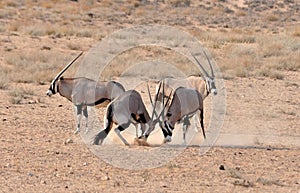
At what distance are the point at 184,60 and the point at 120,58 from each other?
84.4 inches

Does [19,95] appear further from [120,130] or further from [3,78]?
[120,130]

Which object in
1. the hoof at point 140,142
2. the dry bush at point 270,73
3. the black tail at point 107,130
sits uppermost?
the black tail at point 107,130

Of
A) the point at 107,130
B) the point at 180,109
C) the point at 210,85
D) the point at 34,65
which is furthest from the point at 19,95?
the point at 180,109

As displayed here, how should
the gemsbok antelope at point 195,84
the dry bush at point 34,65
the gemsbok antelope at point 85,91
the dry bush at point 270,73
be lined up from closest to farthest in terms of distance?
the gemsbok antelope at point 85,91
the gemsbok antelope at point 195,84
the dry bush at point 34,65
the dry bush at point 270,73

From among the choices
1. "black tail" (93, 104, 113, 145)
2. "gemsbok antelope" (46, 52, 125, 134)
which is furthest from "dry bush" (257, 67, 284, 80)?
"black tail" (93, 104, 113, 145)

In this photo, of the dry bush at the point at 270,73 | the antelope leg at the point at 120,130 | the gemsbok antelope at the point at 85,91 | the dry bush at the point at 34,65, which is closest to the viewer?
the antelope leg at the point at 120,130

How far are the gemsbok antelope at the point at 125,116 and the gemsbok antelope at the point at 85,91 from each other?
71cm

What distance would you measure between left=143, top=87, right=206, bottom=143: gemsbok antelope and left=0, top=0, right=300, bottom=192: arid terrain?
0.31 m

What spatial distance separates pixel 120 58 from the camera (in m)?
23.6

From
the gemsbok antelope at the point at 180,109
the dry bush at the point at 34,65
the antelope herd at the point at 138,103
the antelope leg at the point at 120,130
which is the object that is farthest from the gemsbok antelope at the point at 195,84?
the dry bush at the point at 34,65

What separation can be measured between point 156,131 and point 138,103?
0.81 meters

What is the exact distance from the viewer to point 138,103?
36.5 ft

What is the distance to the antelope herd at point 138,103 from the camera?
10.9 m

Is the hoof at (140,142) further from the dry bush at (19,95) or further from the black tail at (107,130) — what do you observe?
the dry bush at (19,95)
